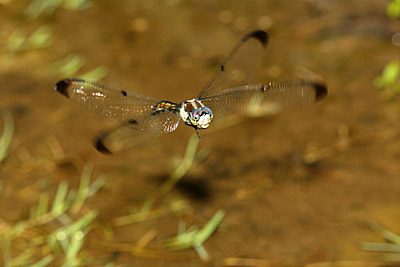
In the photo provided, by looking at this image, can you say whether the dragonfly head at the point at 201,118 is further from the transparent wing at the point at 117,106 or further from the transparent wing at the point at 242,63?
the transparent wing at the point at 242,63

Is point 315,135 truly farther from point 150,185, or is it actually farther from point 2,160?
point 2,160

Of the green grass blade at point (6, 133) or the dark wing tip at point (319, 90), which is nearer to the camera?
the dark wing tip at point (319, 90)

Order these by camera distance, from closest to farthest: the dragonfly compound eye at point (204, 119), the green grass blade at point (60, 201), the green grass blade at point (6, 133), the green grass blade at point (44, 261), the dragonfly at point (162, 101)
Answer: the dragonfly compound eye at point (204, 119), the dragonfly at point (162, 101), the green grass blade at point (44, 261), the green grass blade at point (60, 201), the green grass blade at point (6, 133)

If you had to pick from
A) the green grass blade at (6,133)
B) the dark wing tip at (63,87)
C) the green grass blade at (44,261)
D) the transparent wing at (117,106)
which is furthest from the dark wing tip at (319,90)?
the green grass blade at (6,133)

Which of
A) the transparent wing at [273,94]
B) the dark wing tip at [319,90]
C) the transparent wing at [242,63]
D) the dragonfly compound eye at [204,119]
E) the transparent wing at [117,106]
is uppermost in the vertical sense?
the transparent wing at [242,63]

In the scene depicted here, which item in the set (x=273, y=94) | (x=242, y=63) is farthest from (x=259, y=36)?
(x=273, y=94)

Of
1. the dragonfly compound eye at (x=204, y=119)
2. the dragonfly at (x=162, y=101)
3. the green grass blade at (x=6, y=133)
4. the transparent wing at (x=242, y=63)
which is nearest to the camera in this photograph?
the dragonfly compound eye at (x=204, y=119)

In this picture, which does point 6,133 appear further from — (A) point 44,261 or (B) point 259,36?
(B) point 259,36

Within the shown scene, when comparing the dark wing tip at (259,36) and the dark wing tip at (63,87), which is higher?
the dark wing tip at (259,36)
